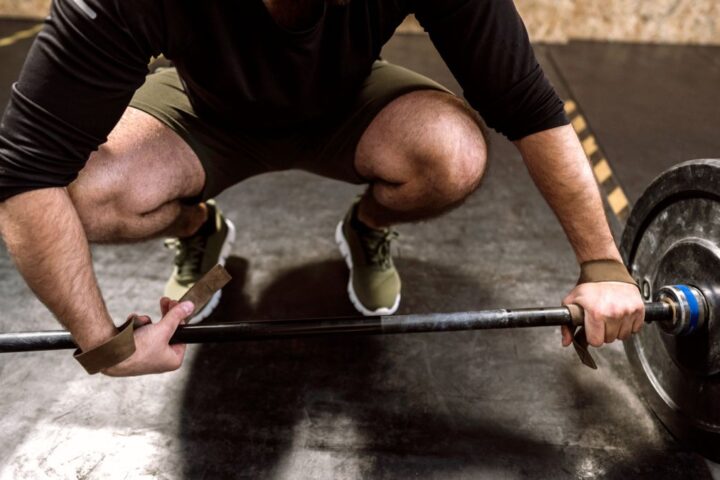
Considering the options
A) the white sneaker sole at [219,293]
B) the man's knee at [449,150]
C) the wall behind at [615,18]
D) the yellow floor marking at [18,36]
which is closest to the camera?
the man's knee at [449,150]

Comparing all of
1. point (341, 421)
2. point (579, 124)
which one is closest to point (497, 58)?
point (341, 421)

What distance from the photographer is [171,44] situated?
0.88 meters

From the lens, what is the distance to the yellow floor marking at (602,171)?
75.3 inches

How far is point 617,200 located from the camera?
177 centimetres

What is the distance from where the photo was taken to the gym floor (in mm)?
1002

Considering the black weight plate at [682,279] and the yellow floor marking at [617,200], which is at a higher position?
the black weight plate at [682,279]

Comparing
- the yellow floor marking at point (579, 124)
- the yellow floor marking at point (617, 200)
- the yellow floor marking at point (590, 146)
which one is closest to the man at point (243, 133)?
the yellow floor marking at point (617, 200)

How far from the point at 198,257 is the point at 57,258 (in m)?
0.57

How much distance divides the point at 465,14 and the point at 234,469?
31.7 inches

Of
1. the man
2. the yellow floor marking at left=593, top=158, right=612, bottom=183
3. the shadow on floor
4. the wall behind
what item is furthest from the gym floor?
the wall behind

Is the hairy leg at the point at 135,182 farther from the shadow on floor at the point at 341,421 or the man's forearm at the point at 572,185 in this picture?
the man's forearm at the point at 572,185

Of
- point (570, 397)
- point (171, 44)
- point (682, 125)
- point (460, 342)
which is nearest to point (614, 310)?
point (570, 397)

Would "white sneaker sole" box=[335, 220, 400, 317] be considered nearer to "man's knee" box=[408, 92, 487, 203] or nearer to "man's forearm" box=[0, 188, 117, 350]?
A: "man's knee" box=[408, 92, 487, 203]

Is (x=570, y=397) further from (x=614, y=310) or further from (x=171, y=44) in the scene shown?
(x=171, y=44)
